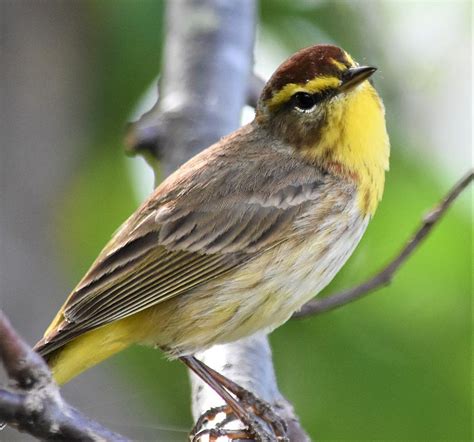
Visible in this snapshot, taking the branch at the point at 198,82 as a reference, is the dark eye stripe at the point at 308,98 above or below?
below

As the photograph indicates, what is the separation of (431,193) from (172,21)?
1709 millimetres

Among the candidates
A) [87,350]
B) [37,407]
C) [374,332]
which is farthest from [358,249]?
[37,407]

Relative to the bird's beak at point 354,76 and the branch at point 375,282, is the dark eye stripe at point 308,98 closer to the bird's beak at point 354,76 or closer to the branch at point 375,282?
the bird's beak at point 354,76

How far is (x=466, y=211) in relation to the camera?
205 inches

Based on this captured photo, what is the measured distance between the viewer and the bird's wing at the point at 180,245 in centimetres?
425

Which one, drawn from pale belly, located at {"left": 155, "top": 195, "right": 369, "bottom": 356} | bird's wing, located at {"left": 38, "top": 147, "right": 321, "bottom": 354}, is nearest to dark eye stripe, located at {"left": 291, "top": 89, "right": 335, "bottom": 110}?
bird's wing, located at {"left": 38, "top": 147, "right": 321, "bottom": 354}

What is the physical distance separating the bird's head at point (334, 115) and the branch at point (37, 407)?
2366mm

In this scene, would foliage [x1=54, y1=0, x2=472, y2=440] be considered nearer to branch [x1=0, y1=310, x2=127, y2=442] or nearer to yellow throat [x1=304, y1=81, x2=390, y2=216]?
yellow throat [x1=304, y1=81, x2=390, y2=216]

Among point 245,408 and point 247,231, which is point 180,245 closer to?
point 247,231

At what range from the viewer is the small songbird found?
4191mm

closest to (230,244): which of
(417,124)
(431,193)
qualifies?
(431,193)

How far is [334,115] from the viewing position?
4.54m

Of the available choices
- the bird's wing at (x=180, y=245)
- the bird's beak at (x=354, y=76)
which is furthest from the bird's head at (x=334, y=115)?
the bird's wing at (x=180, y=245)

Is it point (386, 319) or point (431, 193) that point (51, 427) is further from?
point (431, 193)
